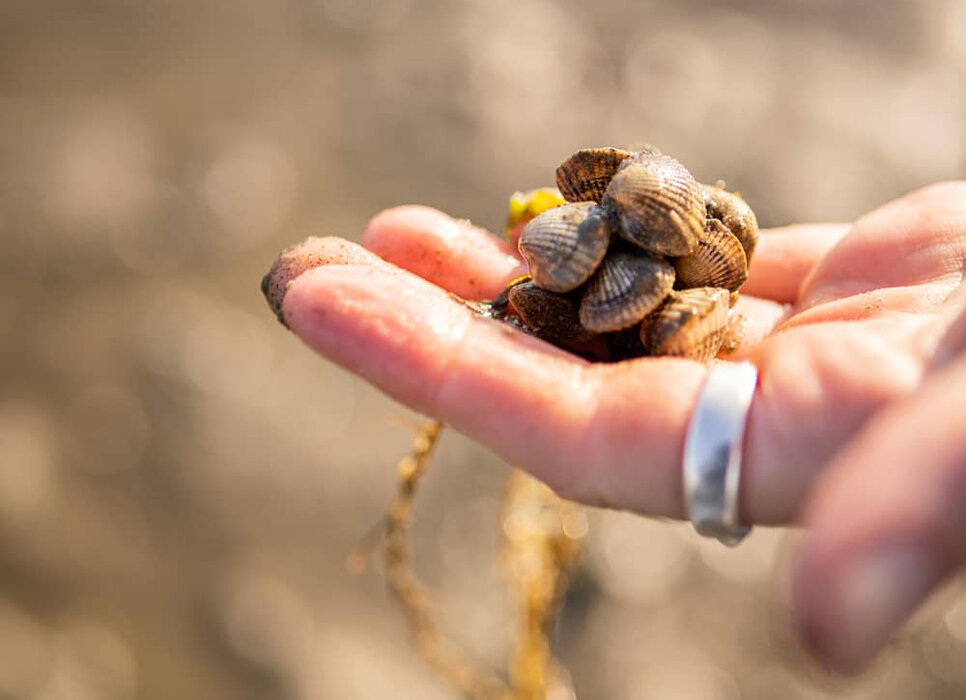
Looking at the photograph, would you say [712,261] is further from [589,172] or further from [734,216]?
[589,172]

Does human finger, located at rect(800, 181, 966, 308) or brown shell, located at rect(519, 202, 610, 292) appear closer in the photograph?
brown shell, located at rect(519, 202, 610, 292)

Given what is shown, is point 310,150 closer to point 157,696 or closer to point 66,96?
point 66,96

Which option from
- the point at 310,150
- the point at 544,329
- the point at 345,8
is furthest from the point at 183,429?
the point at 345,8

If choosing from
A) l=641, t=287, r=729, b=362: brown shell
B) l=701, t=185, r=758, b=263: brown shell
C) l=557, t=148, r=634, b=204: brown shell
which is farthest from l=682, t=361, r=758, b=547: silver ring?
l=557, t=148, r=634, b=204: brown shell

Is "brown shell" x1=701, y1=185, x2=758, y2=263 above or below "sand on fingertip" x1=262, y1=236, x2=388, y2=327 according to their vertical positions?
above

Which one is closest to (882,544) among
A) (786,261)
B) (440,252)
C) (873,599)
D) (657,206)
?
(873,599)

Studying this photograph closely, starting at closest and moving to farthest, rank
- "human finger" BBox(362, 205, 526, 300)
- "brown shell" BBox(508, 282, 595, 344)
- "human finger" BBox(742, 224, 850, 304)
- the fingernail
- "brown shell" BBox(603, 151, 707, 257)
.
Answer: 1. the fingernail
2. "brown shell" BBox(603, 151, 707, 257)
3. "brown shell" BBox(508, 282, 595, 344)
4. "human finger" BBox(362, 205, 526, 300)
5. "human finger" BBox(742, 224, 850, 304)

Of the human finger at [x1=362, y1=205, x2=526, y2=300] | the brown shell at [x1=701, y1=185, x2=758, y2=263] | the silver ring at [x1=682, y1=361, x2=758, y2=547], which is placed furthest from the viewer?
the human finger at [x1=362, y1=205, x2=526, y2=300]

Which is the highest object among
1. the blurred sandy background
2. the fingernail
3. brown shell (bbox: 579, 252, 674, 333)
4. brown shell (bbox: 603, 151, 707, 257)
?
brown shell (bbox: 603, 151, 707, 257)

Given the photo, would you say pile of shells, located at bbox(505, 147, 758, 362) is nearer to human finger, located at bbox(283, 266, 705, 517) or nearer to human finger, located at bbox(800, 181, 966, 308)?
human finger, located at bbox(283, 266, 705, 517)
